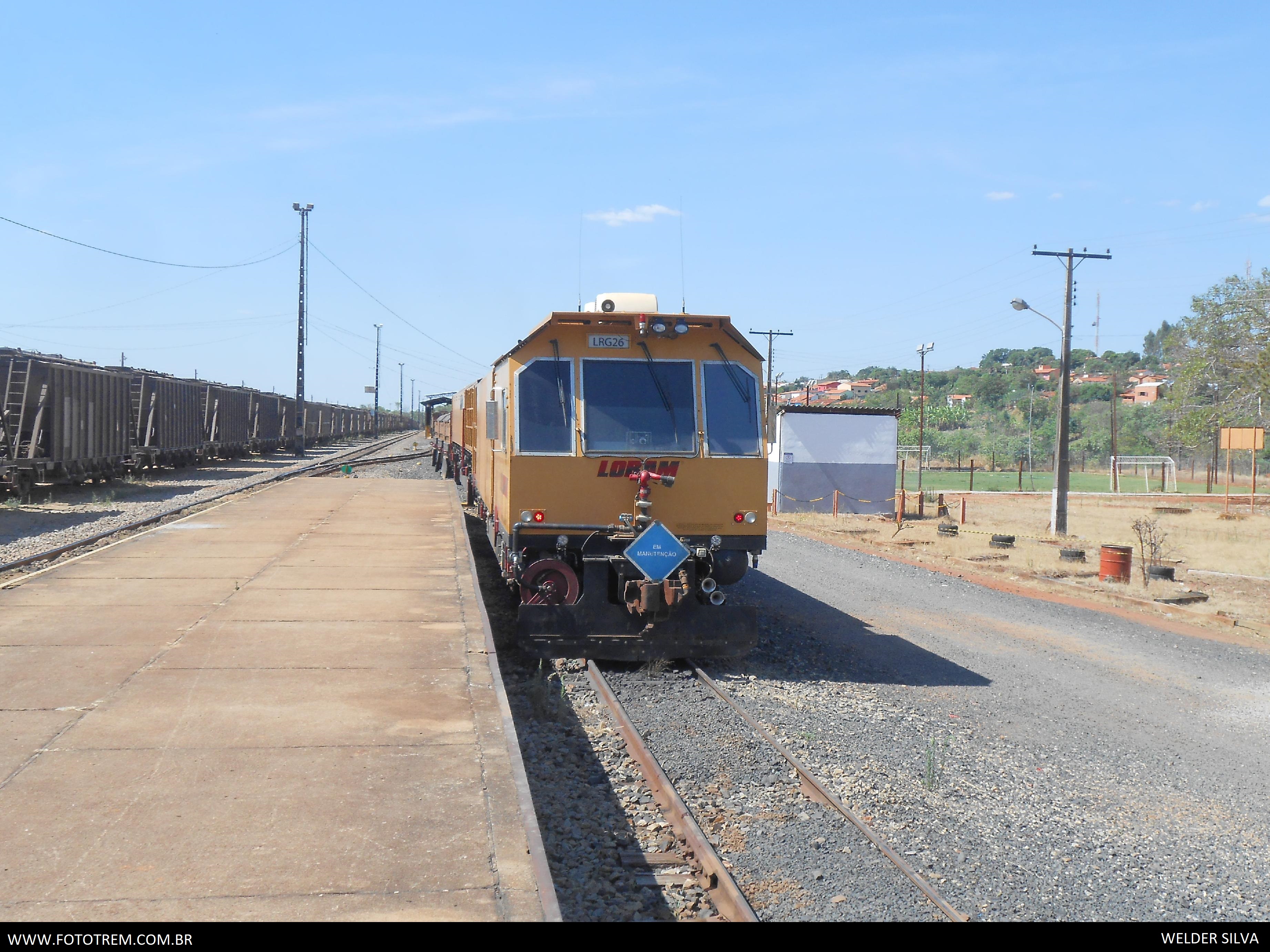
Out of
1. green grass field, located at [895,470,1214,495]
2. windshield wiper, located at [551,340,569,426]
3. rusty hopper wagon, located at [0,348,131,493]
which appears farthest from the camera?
green grass field, located at [895,470,1214,495]

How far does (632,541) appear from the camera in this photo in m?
8.98

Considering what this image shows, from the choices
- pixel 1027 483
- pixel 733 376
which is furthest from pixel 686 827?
pixel 1027 483

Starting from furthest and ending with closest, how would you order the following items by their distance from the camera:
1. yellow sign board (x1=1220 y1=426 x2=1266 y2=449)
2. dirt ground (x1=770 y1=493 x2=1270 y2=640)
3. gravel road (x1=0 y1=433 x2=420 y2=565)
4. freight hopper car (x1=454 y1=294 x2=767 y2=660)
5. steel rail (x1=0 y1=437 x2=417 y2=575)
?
1. yellow sign board (x1=1220 y1=426 x2=1266 y2=449)
2. gravel road (x1=0 y1=433 x2=420 y2=565)
3. dirt ground (x1=770 y1=493 x2=1270 y2=640)
4. steel rail (x1=0 y1=437 x2=417 y2=575)
5. freight hopper car (x1=454 y1=294 x2=767 y2=660)

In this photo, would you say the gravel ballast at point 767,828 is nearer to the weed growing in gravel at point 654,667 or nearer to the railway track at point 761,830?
the railway track at point 761,830

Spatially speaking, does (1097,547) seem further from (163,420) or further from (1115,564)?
(163,420)

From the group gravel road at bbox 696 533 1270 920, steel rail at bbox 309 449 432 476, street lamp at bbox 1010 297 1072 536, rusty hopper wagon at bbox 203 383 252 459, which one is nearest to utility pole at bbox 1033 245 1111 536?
street lamp at bbox 1010 297 1072 536

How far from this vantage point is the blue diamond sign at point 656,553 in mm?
8742

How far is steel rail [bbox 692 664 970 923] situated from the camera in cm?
478

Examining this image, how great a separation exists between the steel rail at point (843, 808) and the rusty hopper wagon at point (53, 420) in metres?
19.7

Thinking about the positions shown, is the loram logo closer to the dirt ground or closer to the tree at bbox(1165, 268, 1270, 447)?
the dirt ground

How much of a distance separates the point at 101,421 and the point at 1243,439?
111ft

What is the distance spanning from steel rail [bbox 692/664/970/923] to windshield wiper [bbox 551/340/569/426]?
2851mm

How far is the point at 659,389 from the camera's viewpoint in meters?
9.47

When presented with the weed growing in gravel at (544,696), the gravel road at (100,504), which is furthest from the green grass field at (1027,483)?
the weed growing in gravel at (544,696)
